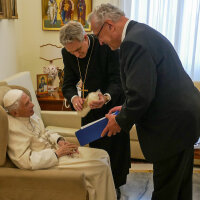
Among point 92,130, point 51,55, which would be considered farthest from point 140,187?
point 51,55

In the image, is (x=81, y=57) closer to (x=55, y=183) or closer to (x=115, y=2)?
(x=55, y=183)

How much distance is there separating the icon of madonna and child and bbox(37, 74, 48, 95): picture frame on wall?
0.82 metres

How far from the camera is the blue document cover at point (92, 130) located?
166 centimetres

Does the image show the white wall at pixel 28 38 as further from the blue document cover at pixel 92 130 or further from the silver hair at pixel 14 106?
the blue document cover at pixel 92 130

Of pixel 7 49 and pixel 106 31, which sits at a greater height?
pixel 106 31

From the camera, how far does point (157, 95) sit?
4.70 feet

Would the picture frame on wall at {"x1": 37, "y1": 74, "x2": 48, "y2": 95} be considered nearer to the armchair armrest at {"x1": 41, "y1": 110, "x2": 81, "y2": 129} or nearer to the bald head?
the armchair armrest at {"x1": 41, "y1": 110, "x2": 81, "y2": 129}

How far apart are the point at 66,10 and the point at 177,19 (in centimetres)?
144

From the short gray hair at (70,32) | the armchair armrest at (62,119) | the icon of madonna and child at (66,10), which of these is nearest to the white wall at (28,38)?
the icon of madonna and child at (66,10)

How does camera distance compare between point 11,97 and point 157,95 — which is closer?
point 157,95

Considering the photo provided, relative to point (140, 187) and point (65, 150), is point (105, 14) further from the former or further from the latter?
point (140, 187)

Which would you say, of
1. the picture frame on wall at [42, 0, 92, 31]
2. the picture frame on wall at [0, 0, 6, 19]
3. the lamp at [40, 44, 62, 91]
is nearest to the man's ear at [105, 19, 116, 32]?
the picture frame on wall at [0, 0, 6, 19]

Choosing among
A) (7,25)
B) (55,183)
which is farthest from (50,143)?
(7,25)

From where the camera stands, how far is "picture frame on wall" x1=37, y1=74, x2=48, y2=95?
3.39 meters
